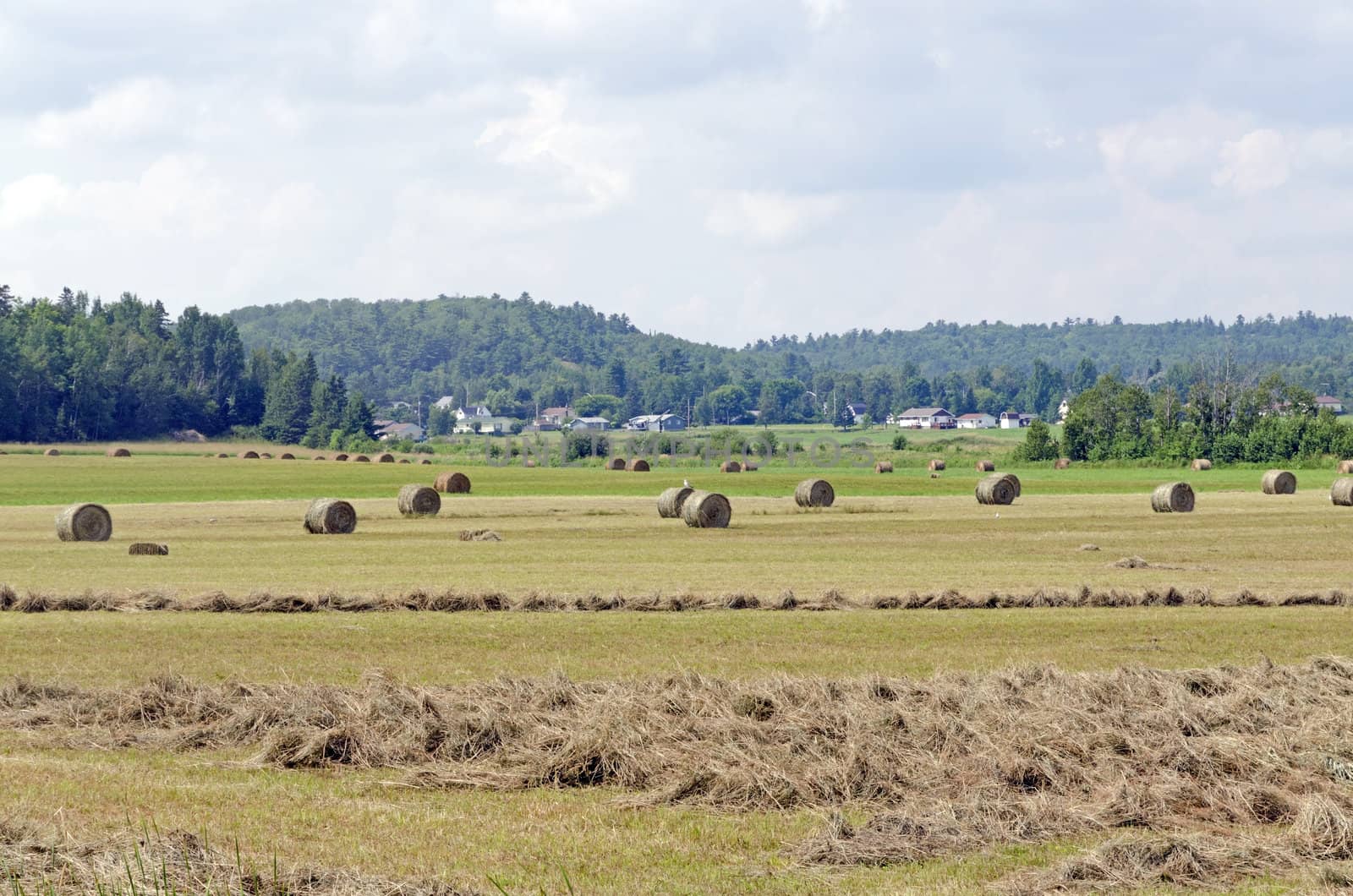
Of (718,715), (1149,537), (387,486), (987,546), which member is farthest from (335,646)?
(387,486)

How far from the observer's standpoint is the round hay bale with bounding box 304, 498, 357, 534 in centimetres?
5016

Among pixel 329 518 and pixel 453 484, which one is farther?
pixel 453 484

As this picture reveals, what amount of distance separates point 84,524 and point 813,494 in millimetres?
30323

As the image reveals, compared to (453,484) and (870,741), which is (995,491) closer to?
(453,484)

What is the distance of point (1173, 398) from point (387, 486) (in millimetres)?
84910

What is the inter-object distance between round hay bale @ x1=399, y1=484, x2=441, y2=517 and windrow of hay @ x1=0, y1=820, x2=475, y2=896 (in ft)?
166

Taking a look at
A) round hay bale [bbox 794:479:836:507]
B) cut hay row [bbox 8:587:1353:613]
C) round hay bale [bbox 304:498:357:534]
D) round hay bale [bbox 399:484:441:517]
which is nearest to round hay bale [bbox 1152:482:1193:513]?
round hay bale [bbox 794:479:836:507]

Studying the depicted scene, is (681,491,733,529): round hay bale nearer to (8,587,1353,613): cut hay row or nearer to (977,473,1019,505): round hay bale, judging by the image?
(977,473,1019,505): round hay bale

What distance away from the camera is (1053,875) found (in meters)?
10.4

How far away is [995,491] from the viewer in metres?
68.9

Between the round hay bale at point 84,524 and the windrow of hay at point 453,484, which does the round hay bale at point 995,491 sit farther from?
the round hay bale at point 84,524

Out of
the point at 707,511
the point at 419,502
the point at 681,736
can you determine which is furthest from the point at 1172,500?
the point at 681,736

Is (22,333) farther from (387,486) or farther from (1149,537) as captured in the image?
(1149,537)

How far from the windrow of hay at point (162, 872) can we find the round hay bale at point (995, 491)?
200 feet
